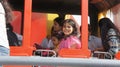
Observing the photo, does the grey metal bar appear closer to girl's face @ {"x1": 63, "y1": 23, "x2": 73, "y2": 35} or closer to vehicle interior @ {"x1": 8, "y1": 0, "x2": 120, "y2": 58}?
girl's face @ {"x1": 63, "y1": 23, "x2": 73, "y2": 35}

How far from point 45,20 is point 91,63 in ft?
15.7

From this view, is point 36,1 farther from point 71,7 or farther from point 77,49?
point 77,49

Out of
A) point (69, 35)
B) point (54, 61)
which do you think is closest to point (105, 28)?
point (69, 35)

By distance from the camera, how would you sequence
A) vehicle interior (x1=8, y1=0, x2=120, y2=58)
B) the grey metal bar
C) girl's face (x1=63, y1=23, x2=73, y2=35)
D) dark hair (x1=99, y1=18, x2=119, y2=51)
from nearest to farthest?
the grey metal bar → girl's face (x1=63, y1=23, x2=73, y2=35) → dark hair (x1=99, y1=18, x2=119, y2=51) → vehicle interior (x1=8, y1=0, x2=120, y2=58)

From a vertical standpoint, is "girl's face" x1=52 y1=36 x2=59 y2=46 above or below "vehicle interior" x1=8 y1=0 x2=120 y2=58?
below

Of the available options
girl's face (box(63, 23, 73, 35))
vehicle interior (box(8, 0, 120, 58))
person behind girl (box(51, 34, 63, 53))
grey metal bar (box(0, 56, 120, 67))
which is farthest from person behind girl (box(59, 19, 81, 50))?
grey metal bar (box(0, 56, 120, 67))

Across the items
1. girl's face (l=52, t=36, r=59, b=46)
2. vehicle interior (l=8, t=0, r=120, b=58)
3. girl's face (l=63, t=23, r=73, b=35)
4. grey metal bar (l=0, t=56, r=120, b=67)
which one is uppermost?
vehicle interior (l=8, t=0, r=120, b=58)

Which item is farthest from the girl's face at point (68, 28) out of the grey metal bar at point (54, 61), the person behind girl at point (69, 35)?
the grey metal bar at point (54, 61)

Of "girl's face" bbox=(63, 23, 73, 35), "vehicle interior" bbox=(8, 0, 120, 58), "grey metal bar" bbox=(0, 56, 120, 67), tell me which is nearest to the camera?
"grey metal bar" bbox=(0, 56, 120, 67)

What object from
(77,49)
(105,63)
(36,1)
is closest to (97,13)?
(36,1)

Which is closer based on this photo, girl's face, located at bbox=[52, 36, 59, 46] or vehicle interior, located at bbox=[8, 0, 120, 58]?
girl's face, located at bbox=[52, 36, 59, 46]

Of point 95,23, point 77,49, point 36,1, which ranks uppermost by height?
point 36,1

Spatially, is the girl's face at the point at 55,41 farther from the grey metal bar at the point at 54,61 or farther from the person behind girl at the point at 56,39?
the grey metal bar at the point at 54,61

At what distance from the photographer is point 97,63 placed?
140cm
